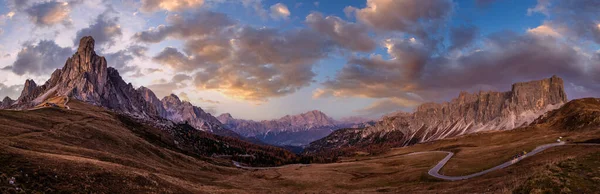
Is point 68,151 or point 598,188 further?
point 68,151

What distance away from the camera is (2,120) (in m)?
81.6

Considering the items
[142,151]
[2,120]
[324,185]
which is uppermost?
[2,120]

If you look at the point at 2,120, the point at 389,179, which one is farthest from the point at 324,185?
the point at 2,120

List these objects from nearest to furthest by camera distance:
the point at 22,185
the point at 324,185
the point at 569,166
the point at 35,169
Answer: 1. the point at 22,185
2. the point at 35,169
3. the point at 569,166
4. the point at 324,185

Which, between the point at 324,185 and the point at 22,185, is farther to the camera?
the point at 324,185

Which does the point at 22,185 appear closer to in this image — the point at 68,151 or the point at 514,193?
the point at 68,151

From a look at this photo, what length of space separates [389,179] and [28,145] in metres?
89.7

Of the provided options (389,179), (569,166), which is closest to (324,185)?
(389,179)

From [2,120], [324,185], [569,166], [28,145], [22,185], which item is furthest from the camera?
[324,185]

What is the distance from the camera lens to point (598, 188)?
27.5 m

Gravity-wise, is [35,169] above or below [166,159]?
above

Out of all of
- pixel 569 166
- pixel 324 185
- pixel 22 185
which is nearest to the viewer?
pixel 22 185

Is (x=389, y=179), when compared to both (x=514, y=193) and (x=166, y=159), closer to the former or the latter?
(x=514, y=193)

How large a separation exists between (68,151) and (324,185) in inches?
2558
